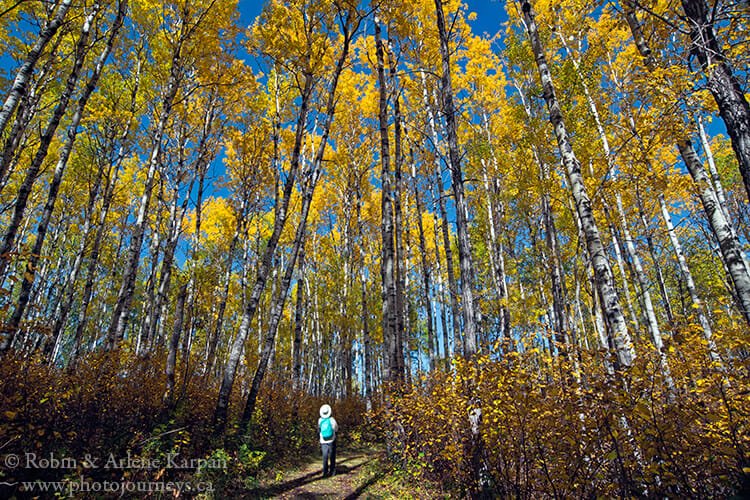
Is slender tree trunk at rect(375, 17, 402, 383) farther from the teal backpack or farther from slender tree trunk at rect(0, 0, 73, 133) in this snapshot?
slender tree trunk at rect(0, 0, 73, 133)

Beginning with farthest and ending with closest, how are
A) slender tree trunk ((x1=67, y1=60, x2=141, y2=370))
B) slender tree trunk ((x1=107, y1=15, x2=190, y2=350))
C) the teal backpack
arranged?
slender tree trunk ((x1=67, y1=60, x2=141, y2=370)), slender tree trunk ((x1=107, y1=15, x2=190, y2=350)), the teal backpack

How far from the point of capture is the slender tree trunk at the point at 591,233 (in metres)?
4.00

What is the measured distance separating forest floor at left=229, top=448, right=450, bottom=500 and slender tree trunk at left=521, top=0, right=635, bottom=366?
11.3 ft

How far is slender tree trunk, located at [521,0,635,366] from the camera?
400cm

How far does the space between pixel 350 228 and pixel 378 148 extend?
12.8 ft

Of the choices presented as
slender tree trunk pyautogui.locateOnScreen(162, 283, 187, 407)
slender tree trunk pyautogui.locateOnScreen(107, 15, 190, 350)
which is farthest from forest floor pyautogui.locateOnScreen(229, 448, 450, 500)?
slender tree trunk pyautogui.locateOnScreen(107, 15, 190, 350)

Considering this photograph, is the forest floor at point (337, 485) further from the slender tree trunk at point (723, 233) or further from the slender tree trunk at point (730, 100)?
the slender tree trunk at point (730, 100)

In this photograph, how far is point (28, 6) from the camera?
7.10 metres

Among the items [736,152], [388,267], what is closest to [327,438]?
[388,267]

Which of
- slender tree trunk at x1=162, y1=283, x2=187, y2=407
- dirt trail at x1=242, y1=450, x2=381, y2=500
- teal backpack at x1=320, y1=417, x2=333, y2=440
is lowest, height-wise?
dirt trail at x1=242, y1=450, x2=381, y2=500

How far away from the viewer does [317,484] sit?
20.1ft

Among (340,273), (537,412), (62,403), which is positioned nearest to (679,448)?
(537,412)

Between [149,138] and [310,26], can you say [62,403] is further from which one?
[149,138]

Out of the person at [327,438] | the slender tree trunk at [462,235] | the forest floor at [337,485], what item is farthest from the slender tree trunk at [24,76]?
the person at [327,438]
